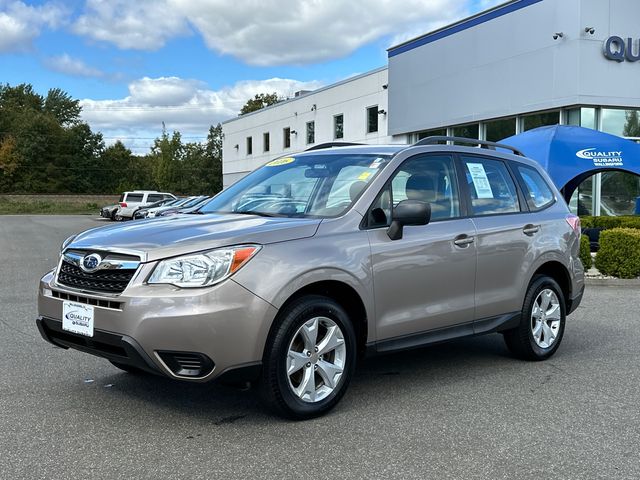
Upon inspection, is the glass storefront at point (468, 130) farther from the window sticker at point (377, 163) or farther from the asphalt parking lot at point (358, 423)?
the window sticker at point (377, 163)

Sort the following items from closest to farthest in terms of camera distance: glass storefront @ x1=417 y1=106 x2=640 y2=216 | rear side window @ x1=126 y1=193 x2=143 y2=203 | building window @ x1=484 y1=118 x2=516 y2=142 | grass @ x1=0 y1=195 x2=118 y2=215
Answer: glass storefront @ x1=417 y1=106 x2=640 y2=216, building window @ x1=484 y1=118 x2=516 y2=142, rear side window @ x1=126 y1=193 x2=143 y2=203, grass @ x1=0 y1=195 x2=118 y2=215

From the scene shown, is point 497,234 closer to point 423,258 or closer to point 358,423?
point 423,258

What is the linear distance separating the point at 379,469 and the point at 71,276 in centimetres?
232

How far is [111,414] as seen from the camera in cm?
427

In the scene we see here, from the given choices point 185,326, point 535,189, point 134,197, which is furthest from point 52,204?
point 185,326

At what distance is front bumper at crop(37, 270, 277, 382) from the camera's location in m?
3.68

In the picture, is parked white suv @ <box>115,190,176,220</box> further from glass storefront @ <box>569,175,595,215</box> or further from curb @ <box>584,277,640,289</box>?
curb @ <box>584,277,640,289</box>

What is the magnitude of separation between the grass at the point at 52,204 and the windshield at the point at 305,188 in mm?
52612

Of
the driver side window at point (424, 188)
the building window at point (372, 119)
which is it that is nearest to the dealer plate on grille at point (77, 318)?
the driver side window at point (424, 188)

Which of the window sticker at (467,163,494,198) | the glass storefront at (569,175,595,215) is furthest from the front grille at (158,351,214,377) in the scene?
the glass storefront at (569,175,595,215)

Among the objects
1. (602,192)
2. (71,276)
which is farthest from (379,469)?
(602,192)

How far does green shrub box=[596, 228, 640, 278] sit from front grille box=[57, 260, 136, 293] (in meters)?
9.57

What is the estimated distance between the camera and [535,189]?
6078 millimetres

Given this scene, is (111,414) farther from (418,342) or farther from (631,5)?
(631,5)
